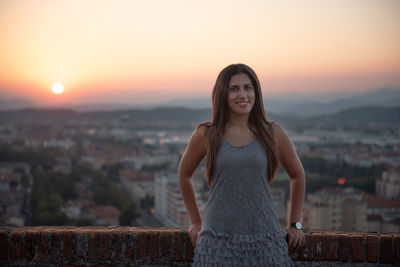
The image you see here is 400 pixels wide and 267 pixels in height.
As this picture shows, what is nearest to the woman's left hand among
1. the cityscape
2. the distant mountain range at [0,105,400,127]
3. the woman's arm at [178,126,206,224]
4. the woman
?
the woman

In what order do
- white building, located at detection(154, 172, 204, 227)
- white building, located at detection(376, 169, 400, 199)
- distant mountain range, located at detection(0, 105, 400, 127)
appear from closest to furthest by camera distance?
1. white building, located at detection(154, 172, 204, 227)
2. white building, located at detection(376, 169, 400, 199)
3. distant mountain range, located at detection(0, 105, 400, 127)

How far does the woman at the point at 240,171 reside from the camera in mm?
1481

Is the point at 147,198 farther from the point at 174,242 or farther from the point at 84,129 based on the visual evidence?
the point at 84,129

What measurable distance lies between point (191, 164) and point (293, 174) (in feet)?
1.17

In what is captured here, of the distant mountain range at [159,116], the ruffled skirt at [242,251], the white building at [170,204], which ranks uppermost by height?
the distant mountain range at [159,116]

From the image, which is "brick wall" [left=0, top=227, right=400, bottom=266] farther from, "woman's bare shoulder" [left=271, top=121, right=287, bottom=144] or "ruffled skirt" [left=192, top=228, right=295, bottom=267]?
"woman's bare shoulder" [left=271, top=121, right=287, bottom=144]

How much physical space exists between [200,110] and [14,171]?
36.0m

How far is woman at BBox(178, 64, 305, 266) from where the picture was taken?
148cm

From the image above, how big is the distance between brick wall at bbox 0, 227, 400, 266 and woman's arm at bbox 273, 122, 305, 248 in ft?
0.58

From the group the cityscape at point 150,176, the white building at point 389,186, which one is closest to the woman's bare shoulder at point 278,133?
the cityscape at point 150,176

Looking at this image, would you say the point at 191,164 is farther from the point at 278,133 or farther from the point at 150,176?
the point at 150,176

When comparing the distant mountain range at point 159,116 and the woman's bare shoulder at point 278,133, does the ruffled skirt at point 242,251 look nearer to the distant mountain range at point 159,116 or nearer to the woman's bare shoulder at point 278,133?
the woman's bare shoulder at point 278,133

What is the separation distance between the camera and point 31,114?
68.5 meters

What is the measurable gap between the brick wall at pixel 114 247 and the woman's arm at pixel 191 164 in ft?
0.68
